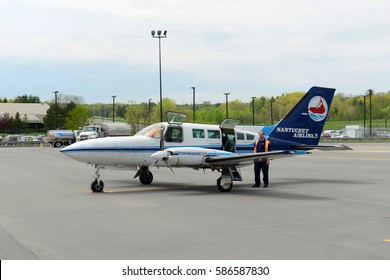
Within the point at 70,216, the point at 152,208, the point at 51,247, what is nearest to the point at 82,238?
the point at 51,247

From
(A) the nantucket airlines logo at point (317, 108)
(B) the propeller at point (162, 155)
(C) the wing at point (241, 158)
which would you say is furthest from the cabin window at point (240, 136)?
(B) the propeller at point (162, 155)

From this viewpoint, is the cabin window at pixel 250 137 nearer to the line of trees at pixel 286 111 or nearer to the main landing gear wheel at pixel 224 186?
the main landing gear wheel at pixel 224 186

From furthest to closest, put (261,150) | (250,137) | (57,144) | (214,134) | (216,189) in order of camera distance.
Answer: (57,144) < (250,137) < (214,134) < (261,150) < (216,189)

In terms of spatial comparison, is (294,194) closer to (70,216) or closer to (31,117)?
(70,216)

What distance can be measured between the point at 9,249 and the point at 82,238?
1.34 meters

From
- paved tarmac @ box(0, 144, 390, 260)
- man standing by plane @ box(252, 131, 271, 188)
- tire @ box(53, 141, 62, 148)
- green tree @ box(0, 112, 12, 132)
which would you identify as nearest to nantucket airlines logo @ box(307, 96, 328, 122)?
paved tarmac @ box(0, 144, 390, 260)

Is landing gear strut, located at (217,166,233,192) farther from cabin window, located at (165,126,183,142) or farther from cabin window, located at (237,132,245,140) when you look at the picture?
cabin window, located at (237,132,245,140)

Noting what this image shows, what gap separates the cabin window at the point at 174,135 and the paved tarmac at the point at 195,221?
161cm

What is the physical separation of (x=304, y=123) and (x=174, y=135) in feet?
19.2

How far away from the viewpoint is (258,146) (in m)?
19.6

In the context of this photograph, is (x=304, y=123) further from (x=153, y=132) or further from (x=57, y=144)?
(x=57, y=144)

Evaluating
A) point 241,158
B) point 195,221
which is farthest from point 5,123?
point 195,221

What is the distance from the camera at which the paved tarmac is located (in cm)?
889

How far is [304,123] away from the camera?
22406mm
